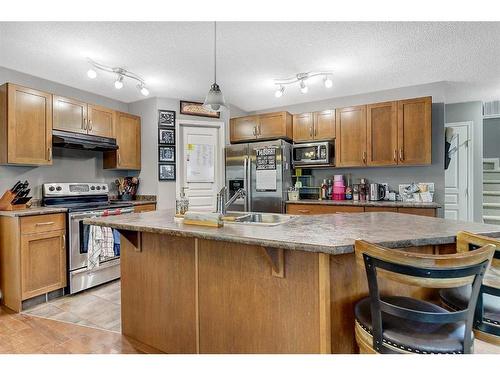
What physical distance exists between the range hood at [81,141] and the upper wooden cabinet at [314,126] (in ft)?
8.62

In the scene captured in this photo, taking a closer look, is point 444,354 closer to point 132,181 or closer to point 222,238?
point 222,238

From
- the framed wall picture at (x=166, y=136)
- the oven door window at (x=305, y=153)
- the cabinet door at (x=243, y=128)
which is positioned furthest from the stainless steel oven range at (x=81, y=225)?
the oven door window at (x=305, y=153)

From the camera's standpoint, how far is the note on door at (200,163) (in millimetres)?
4320

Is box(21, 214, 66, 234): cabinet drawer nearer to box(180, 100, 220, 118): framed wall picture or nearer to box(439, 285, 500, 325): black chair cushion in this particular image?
box(180, 100, 220, 118): framed wall picture

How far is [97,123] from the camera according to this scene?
12.1 feet

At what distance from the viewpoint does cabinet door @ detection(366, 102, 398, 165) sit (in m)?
3.69

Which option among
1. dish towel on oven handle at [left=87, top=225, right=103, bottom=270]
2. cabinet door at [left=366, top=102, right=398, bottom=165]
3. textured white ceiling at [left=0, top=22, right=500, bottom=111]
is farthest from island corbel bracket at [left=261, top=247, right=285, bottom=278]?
cabinet door at [left=366, top=102, right=398, bottom=165]

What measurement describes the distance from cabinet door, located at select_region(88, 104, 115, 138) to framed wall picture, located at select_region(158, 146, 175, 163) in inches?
26.7

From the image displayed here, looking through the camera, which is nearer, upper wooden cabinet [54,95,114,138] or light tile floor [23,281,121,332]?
light tile floor [23,281,121,332]

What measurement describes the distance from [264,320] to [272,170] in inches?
111

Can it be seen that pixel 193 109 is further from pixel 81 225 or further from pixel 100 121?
pixel 81 225

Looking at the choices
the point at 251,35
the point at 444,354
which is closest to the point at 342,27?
the point at 251,35

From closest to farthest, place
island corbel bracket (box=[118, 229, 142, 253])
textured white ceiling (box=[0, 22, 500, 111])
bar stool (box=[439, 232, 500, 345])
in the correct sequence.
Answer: bar stool (box=[439, 232, 500, 345]) → island corbel bracket (box=[118, 229, 142, 253]) → textured white ceiling (box=[0, 22, 500, 111])

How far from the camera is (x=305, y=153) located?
427 centimetres
